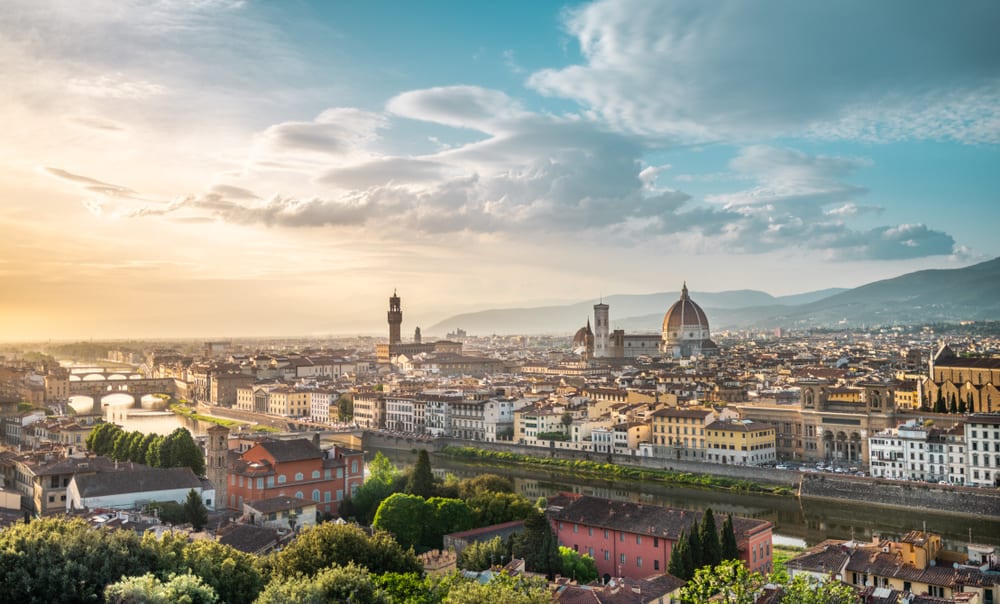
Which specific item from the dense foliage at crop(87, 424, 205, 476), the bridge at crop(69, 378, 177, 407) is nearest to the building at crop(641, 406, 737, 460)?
the dense foliage at crop(87, 424, 205, 476)

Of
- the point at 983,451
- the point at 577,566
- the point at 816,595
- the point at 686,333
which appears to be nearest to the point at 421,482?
the point at 577,566

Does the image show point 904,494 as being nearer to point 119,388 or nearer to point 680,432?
point 680,432

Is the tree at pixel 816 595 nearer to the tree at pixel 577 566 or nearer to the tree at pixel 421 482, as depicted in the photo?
the tree at pixel 577 566

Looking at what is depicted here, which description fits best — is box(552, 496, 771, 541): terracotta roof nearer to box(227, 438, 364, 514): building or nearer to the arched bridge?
box(227, 438, 364, 514): building

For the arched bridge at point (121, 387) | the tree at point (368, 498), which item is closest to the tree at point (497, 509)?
the tree at point (368, 498)

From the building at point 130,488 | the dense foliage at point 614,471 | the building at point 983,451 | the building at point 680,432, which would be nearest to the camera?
the building at point 130,488

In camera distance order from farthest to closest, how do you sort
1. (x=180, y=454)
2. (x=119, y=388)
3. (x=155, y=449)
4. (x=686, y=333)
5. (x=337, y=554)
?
(x=686, y=333), (x=119, y=388), (x=155, y=449), (x=180, y=454), (x=337, y=554)
